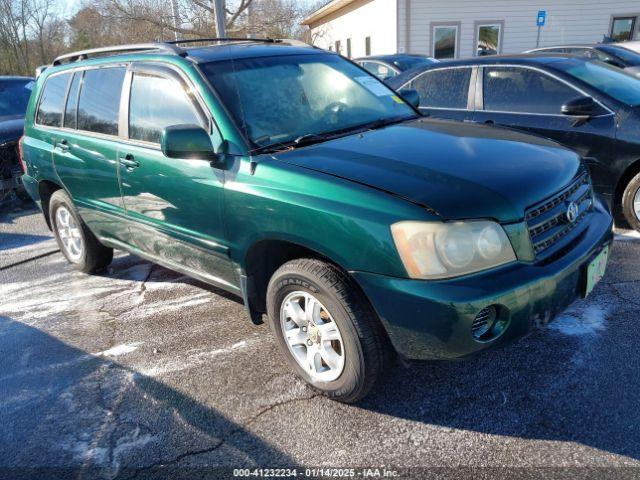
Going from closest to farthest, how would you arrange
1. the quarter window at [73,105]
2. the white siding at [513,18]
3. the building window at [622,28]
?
1. the quarter window at [73,105]
2. the white siding at [513,18]
3. the building window at [622,28]

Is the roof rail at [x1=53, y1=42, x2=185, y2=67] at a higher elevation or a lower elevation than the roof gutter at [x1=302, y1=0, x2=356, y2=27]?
lower

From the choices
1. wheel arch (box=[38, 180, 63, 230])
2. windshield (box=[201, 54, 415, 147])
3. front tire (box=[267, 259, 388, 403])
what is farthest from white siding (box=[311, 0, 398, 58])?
front tire (box=[267, 259, 388, 403])

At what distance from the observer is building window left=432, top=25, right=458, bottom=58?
18.7 metres

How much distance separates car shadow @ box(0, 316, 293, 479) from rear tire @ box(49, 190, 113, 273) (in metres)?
1.38

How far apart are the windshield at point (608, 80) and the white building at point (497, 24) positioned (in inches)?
580

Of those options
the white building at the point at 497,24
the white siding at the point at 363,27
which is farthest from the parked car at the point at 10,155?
the white siding at the point at 363,27

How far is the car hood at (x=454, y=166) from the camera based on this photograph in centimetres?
226

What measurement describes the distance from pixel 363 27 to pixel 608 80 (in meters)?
19.2

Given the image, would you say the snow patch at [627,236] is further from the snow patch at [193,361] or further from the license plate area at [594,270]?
the snow patch at [193,361]

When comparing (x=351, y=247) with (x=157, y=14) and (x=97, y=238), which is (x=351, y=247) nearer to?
(x=97, y=238)

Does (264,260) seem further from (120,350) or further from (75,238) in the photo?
(75,238)

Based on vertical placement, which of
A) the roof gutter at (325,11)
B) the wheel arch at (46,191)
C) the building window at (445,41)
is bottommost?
the wheel arch at (46,191)

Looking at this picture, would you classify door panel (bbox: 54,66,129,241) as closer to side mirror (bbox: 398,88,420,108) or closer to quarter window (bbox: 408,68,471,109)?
side mirror (bbox: 398,88,420,108)

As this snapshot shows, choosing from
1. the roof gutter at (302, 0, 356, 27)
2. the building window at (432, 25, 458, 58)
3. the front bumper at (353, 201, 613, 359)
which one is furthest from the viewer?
the roof gutter at (302, 0, 356, 27)
